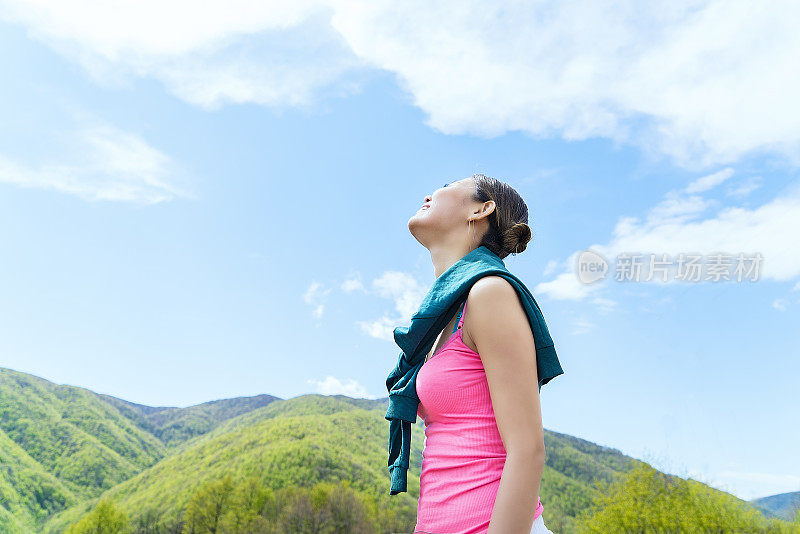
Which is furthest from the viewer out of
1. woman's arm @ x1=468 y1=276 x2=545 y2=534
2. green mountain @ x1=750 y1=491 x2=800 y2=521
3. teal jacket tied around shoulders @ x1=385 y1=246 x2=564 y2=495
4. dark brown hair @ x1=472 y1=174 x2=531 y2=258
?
green mountain @ x1=750 y1=491 x2=800 y2=521

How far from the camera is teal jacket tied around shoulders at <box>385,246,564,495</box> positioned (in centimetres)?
137

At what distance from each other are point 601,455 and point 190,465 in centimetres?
4126

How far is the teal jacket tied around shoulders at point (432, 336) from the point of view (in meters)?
1.37

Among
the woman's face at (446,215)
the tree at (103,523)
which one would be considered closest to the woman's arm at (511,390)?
the woman's face at (446,215)

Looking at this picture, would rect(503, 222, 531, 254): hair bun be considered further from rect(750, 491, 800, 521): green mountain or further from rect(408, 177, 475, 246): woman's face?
rect(750, 491, 800, 521): green mountain

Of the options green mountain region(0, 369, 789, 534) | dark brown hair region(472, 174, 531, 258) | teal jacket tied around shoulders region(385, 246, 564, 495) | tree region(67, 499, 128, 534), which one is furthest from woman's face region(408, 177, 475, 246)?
tree region(67, 499, 128, 534)

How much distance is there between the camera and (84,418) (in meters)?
69.9

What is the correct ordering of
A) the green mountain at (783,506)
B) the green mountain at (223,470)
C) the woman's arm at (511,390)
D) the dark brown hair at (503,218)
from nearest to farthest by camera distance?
1. the woman's arm at (511,390)
2. the dark brown hair at (503,218)
3. the green mountain at (783,506)
4. the green mountain at (223,470)

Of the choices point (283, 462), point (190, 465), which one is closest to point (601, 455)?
point (283, 462)

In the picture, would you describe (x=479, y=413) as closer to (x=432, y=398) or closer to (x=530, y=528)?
(x=432, y=398)

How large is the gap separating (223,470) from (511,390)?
60.1 meters

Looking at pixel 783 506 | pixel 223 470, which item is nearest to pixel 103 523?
pixel 223 470

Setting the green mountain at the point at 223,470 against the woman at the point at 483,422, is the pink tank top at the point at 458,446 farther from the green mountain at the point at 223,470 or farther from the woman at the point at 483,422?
the green mountain at the point at 223,470

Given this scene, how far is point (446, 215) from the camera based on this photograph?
1740 millimetres
